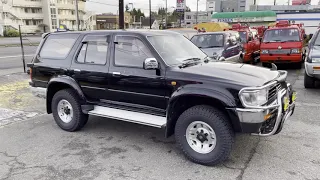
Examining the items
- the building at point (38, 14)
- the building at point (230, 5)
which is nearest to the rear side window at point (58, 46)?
the building at point (38, 14)

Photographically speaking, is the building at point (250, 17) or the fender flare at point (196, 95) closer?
the fender flare at point (196, 95)

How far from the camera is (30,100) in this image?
26.3 ft

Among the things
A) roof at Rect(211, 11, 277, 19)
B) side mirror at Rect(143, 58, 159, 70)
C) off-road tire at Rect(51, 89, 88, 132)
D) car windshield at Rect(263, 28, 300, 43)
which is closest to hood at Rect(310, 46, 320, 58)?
car windshield at Rect(263, 28, 300, 43)

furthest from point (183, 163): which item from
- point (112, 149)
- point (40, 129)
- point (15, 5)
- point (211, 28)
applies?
point (15, 5)

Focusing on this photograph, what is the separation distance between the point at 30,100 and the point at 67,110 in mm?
2983

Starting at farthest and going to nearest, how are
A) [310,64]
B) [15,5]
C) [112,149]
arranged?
[15,5]
[310,64]
[112,149]

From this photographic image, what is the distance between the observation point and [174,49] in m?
4.82

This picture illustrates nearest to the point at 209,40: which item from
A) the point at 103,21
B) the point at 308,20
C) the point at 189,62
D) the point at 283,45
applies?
the point at 283,45

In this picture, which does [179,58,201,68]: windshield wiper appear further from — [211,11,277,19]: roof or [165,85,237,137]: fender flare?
[211,11,277,19]: roof

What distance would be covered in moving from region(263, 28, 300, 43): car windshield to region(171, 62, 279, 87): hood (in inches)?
346

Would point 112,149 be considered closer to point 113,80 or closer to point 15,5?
point 113,80

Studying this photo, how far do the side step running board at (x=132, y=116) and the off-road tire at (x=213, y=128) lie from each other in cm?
33

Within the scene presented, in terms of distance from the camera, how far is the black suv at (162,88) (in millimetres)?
3785

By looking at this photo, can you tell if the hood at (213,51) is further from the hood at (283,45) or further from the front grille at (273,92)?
the front grille at (273,92)
